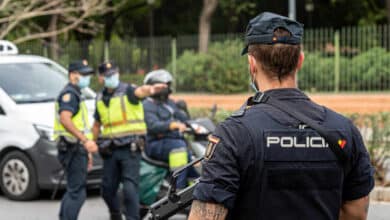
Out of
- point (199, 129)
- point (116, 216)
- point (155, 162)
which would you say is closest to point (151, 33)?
point (199, 129)

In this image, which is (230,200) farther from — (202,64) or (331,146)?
(202,64)

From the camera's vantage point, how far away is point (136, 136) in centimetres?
765

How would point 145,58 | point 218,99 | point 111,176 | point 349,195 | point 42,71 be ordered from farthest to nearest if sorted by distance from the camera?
point 145,58 → point 218,99 → point 42,71 → point 111,176 → point 349,195

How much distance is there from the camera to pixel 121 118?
771 cm

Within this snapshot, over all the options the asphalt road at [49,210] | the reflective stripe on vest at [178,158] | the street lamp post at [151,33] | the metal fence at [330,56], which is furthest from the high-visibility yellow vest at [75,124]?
A: the street lamp post at [151,33]

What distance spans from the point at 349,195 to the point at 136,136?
15.5 ft

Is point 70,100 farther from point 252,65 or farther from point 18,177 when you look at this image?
point 252,65

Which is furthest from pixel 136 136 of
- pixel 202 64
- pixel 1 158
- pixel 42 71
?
pixel 202 64

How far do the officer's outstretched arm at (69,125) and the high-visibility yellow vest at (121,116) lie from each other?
25 cm

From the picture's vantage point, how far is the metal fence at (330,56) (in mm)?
19156

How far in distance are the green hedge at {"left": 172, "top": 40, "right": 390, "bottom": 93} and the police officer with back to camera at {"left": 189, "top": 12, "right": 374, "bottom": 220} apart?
54.0 feet

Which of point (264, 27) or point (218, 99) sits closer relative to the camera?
point (264, 27)

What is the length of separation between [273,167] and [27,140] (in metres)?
7.39

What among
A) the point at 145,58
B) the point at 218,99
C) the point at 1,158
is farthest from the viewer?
the point at 145,58
